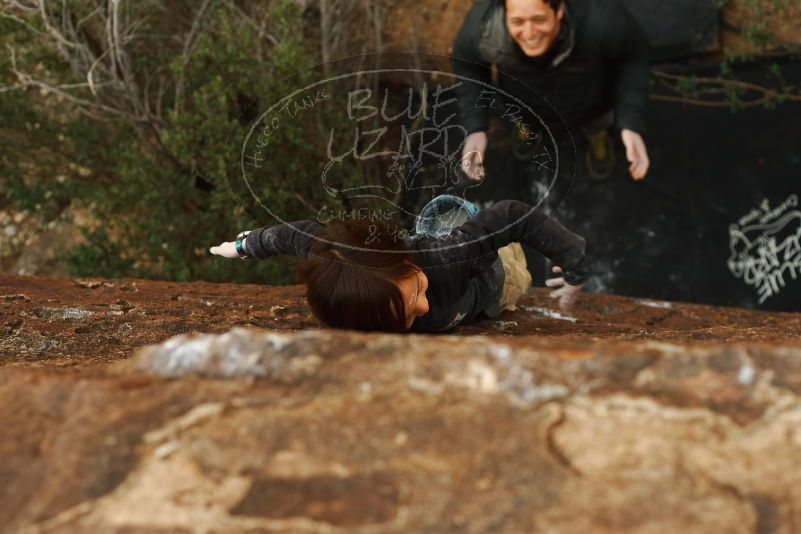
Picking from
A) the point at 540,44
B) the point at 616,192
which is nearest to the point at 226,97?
the point at 540,44

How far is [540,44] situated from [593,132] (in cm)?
154

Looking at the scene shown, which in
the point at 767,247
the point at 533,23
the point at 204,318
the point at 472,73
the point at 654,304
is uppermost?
the point at 533,23

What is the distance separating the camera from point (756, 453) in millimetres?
798

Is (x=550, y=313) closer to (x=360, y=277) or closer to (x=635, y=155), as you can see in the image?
(x=635, y=155)

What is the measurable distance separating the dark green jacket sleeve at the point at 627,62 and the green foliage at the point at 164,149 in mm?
1163

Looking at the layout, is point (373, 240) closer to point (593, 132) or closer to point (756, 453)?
point (756, 453)

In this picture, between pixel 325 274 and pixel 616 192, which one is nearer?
pixel 325 274

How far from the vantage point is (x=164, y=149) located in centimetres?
382

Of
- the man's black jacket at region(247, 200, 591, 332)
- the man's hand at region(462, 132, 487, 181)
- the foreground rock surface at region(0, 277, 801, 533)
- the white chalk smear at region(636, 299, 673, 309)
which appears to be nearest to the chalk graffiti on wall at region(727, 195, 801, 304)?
the white chalk smear at region(636, 299, 673, 309)

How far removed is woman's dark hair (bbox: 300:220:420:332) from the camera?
152 cm

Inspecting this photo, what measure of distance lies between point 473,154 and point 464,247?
0.20m

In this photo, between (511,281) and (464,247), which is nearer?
(464,247)

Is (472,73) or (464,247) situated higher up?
(472,73)

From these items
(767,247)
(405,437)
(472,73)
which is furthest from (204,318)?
(767,247)
